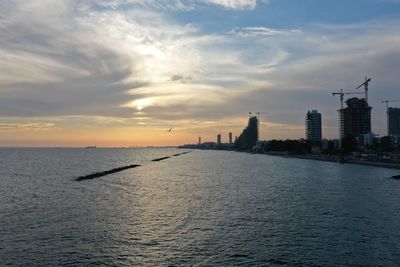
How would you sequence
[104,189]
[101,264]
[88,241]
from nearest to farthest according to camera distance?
1. [101,264]
2. [88,241]
3. [104,189]

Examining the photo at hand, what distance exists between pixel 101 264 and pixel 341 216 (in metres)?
30.6

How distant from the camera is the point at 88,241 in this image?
36.4 m

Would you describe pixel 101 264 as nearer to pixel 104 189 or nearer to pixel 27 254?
pixel 27 254

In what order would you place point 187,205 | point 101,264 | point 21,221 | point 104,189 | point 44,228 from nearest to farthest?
1. point 101,264
2. point 44,228
3. point 21,221
4. point 187,205
5. point 104,189

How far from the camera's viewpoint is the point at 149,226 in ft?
143

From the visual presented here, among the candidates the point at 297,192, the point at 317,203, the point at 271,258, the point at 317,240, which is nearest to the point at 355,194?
the point at 297,192

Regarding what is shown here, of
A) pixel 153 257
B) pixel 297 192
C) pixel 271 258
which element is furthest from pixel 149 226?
pixel 297 192

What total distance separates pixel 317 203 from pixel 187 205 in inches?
746

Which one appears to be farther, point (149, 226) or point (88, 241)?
point (149, 226)

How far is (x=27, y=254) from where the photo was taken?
105 feet

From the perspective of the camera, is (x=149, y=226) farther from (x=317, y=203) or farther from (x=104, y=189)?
(x=104, y=189)

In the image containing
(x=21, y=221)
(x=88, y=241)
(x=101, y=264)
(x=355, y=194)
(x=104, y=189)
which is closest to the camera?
(x=101, y=264)

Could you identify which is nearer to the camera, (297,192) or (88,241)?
(88,241)

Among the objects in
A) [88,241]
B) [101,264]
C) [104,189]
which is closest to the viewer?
[101,264]
